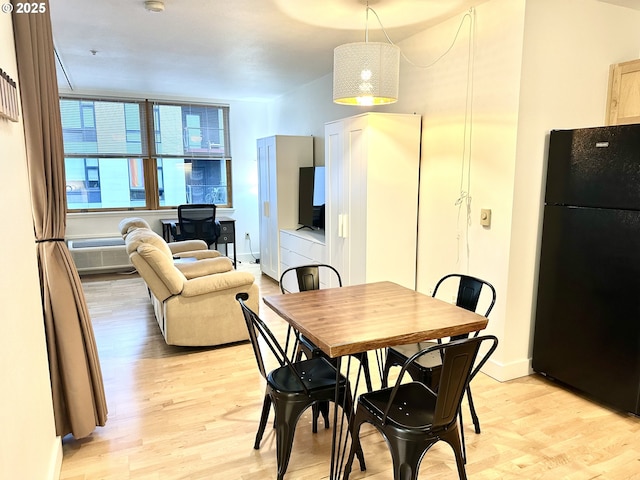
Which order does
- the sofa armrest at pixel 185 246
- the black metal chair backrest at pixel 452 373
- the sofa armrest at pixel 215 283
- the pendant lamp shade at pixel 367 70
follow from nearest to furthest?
the black metal chair backrest at pixel 452 373 < the pendant lamp shade at pixel 367 70 < the sofa armrest at pixel 215 283 < the sofa armrest at pixel 185 246

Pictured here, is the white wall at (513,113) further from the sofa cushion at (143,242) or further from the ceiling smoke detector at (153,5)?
the sofa cushion at (143,242)

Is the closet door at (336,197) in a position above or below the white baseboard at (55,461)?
above

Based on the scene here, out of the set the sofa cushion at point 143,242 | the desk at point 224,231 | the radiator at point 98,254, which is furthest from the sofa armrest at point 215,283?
the radiator at point 98,254

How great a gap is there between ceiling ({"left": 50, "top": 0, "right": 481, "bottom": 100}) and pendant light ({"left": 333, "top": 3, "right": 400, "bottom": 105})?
711mm

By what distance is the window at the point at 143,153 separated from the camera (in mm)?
6379

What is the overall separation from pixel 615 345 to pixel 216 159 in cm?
599

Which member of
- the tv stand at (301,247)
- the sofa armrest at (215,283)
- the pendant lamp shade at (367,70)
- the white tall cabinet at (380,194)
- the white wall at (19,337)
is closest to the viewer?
the white wall at (19,337)

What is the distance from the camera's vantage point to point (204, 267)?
4.26m

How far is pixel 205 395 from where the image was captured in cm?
297

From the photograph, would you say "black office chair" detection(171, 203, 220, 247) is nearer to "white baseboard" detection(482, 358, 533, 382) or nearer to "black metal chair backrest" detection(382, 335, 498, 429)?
"white baseboard" detection(482, 358, 533, 382)

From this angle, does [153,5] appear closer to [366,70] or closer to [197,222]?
[366,70]

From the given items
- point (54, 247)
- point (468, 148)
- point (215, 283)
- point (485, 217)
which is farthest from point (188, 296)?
point (468, 148)

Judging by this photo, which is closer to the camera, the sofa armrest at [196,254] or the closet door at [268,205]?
the sofa armrest at [196,254]

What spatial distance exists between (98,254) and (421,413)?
566cm
